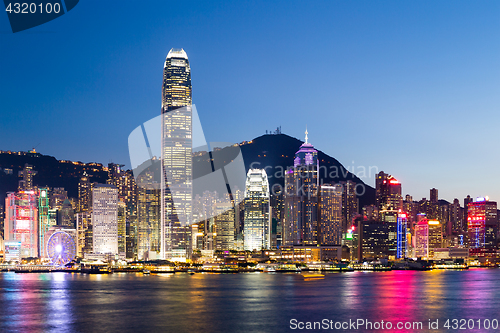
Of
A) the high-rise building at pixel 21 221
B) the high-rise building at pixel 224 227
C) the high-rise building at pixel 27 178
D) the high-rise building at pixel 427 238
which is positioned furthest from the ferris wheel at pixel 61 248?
the high-rise building at pixel 427 238

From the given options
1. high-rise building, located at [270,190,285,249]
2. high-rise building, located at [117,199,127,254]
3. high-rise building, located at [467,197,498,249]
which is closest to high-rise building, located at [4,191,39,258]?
high-rise building, located at [117,199,127,254]

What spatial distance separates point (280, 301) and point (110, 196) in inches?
4216

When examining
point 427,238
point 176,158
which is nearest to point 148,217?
point 176,158

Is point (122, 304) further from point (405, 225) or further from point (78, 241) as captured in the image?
point (405, 225)

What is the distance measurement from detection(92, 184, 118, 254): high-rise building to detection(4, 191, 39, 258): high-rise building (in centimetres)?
2079

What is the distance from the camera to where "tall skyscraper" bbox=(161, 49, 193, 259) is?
154125mm

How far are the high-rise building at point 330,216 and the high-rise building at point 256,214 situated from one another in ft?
55.1

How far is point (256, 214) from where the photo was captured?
6796 inches

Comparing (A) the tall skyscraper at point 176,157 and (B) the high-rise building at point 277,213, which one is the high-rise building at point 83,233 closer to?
(A) the tall skyscraper at point 176,157

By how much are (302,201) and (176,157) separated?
3649cm

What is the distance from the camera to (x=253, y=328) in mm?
40812

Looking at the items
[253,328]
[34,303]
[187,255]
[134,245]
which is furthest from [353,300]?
[134,245]

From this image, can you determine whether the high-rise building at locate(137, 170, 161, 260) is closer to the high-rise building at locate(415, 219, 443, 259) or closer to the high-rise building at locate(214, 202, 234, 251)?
the high-rise building at locate(214, 202, 234, 251)

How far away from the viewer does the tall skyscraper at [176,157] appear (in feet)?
506
